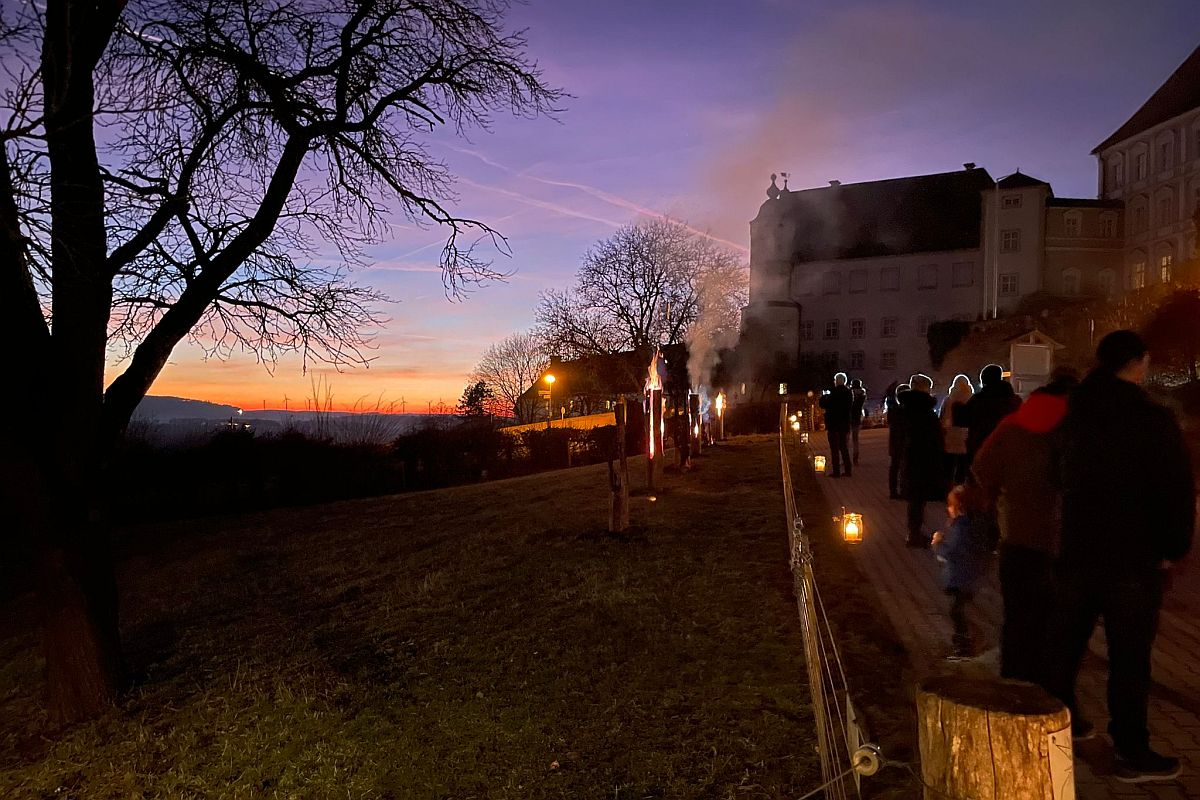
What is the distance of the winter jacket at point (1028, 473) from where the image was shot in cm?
402

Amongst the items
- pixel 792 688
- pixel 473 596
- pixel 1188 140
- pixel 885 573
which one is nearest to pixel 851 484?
pixel 885 573

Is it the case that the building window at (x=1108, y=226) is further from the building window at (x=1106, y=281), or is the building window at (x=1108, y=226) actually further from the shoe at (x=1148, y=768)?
the shoe at (x=1148, y=768)

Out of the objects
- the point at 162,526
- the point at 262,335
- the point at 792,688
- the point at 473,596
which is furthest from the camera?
the point at 162,526

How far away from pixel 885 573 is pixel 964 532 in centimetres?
265

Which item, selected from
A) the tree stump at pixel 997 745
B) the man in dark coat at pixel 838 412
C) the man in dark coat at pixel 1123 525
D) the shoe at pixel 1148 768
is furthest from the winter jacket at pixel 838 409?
the tree stump at pixel 997 745

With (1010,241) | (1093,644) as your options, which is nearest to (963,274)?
(1010,241)

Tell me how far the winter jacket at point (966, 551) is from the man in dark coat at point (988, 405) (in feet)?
6.75

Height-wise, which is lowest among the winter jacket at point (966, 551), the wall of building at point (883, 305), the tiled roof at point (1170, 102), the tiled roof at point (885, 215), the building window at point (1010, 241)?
the winter jacket at point (966, 551)

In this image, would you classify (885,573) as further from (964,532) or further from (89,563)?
(89,563)

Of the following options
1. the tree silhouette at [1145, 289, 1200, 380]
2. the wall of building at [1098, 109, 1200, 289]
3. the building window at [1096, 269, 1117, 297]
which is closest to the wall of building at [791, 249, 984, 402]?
the building window at [1096, 269, 1117, 297]

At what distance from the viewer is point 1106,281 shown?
45562mm

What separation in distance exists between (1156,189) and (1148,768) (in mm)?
49634

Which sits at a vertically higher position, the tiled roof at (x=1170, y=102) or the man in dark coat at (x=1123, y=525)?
the tiled roof at (x=1170, y=102)

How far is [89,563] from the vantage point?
18.3ft
